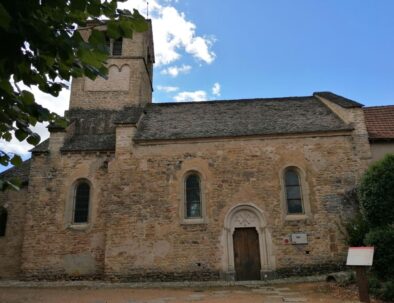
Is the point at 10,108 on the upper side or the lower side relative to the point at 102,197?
lower

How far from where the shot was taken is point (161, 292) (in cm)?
1270

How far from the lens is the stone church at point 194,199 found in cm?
1583

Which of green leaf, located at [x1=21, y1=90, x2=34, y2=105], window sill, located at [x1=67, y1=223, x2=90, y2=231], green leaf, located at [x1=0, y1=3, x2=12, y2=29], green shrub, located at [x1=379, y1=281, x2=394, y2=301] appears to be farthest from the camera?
window sill, located at [x1=67, y1=223, x2=90, y2=231]

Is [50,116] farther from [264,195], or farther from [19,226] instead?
[19,226]

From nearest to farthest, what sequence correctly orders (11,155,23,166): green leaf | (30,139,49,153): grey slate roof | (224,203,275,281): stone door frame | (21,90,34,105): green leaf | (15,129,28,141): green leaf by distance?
1. (21,90,34,105): green leaf
2. (15,129,28,141): green leaf
3. (11,155,23,166): green leaf
4. (224,203,275,281): stone door frame
5. (30,139,49,153): grey slate roof

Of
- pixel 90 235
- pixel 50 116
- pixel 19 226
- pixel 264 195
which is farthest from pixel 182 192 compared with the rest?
pixel 50 116

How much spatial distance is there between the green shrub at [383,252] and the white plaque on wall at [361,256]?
4.18 feet

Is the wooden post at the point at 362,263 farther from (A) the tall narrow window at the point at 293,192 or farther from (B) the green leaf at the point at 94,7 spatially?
(B) the green leaf at the point at 94,7

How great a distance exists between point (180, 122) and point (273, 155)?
530cm

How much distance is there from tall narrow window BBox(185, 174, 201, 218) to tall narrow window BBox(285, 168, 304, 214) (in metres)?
4.14

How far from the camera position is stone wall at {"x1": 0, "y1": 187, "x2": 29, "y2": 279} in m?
17.4

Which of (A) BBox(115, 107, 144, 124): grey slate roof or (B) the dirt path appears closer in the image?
(B) the dirt path

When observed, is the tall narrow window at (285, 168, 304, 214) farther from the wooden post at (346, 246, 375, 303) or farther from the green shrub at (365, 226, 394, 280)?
the wooden post at (346, 246, 375, 303)

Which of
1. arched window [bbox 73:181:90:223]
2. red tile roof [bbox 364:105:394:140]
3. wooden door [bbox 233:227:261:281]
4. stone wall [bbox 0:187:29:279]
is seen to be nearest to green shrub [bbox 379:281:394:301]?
wooden door [bbox 233:227:261:281]
